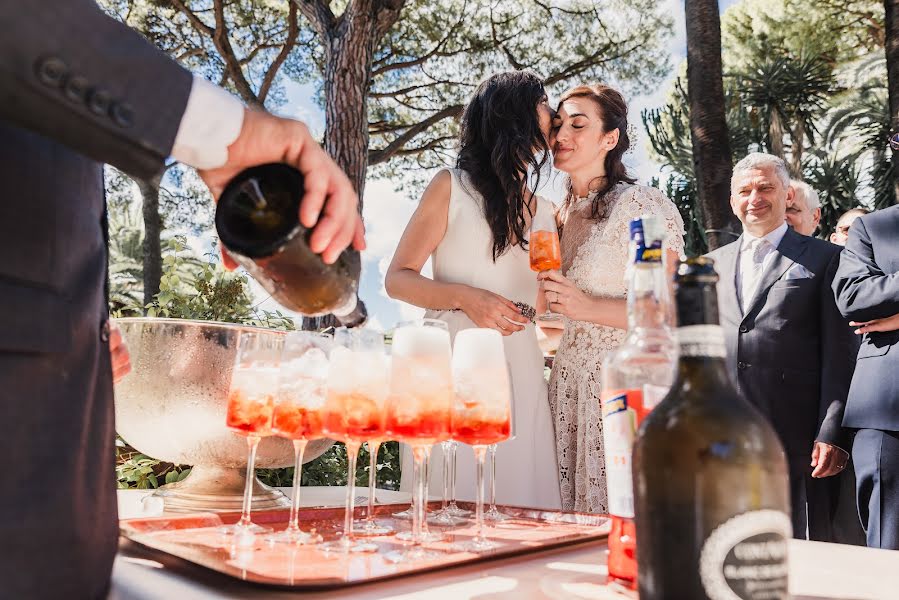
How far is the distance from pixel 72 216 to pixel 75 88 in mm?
198

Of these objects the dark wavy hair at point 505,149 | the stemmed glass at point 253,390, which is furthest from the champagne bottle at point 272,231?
the dark wavy hair at point 505,149

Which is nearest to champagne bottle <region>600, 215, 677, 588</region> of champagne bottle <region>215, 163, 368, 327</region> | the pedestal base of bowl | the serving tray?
the serving tray

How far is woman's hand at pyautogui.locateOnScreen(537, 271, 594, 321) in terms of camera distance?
213 cm

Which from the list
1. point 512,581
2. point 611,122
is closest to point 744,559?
point 512,581

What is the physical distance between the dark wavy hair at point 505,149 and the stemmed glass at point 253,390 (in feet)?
3.98

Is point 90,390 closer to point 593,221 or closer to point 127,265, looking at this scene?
point 593,221

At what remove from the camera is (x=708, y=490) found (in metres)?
0.54

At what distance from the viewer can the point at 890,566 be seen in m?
0.95

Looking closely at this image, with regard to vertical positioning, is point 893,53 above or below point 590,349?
above

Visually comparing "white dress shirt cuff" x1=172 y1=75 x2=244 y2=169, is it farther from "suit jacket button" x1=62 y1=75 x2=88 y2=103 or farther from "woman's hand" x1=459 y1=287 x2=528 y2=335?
"woman's hand" x1=459 y1=287 x2=528 y2=335

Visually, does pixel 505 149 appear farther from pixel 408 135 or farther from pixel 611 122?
pixel 408 135

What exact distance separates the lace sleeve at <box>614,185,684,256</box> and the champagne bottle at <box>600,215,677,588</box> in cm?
163

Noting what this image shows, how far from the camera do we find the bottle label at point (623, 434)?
0.77m

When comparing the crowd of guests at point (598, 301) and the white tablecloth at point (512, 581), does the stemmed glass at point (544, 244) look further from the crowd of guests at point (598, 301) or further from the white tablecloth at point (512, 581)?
the white tablecloth at point (512, 581)
